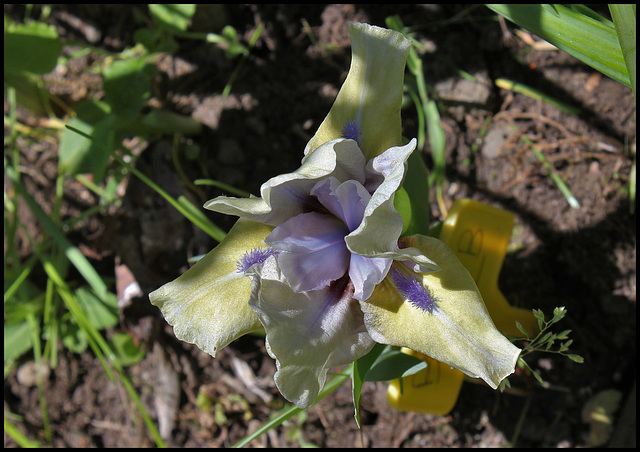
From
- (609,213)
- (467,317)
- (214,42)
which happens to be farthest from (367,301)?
(214,42)

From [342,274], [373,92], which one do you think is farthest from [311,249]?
[373,92]

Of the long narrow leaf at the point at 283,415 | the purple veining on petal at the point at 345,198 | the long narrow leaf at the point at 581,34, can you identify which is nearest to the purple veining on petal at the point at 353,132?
the purple veining on petal at the point at 345,198

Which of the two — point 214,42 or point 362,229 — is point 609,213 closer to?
point 362,229

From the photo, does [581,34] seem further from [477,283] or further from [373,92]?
[477,283]

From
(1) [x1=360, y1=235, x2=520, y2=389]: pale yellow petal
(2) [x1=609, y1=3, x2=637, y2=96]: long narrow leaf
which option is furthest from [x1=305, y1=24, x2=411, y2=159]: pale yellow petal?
(2) [x1=609, y1=3, x2=637, y2=96]: long narrow leaf

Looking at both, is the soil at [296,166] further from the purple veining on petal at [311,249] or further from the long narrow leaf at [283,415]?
the purple veining on petal at [311,249]

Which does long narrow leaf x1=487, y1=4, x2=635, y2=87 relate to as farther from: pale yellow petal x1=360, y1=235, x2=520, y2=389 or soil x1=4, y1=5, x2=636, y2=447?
soil x1=4, y1=5, x2=636, y2=447

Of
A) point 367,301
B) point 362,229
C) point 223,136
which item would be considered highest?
point 362,229
